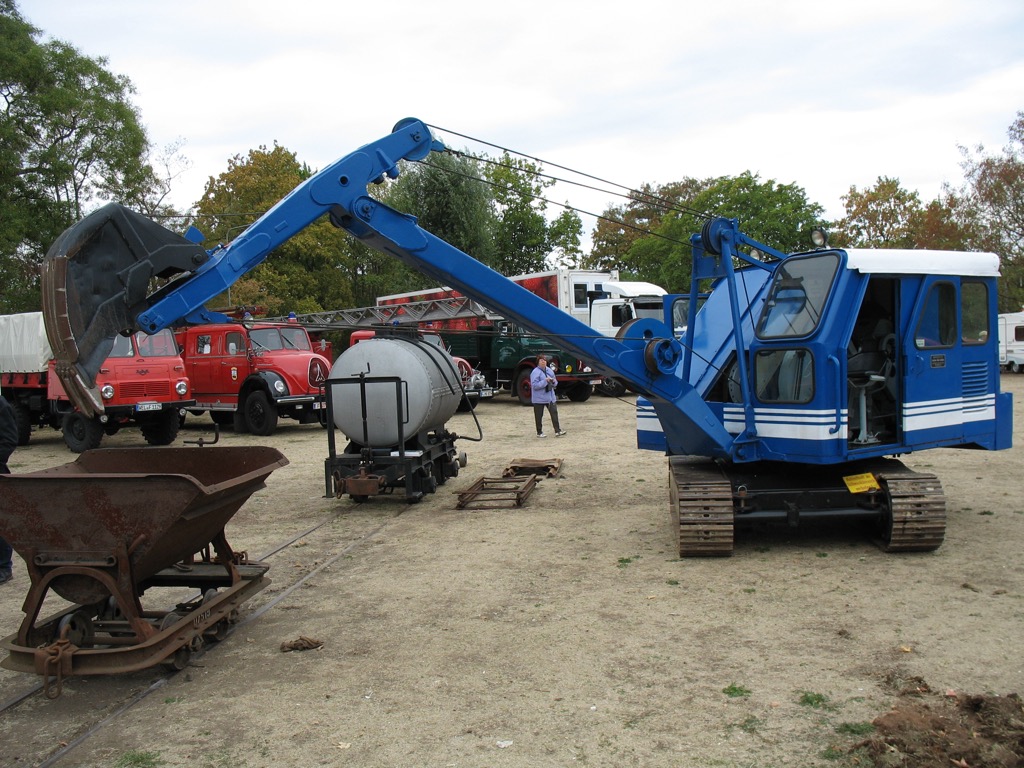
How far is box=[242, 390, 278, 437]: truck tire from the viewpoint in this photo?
62.6 feet

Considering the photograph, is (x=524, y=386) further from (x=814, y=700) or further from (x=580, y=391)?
(x=814, y=700)

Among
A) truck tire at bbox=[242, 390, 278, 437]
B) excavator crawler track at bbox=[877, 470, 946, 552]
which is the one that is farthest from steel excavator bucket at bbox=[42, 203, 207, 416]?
truck tire at bbox=[242, 390, 278, 437]

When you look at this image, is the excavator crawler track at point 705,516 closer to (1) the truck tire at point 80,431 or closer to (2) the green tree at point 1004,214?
(1) the truck tire at point 80,431

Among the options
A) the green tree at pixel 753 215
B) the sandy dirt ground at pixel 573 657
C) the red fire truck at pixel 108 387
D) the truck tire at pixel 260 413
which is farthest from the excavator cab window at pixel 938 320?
the green tree at pixel 753 215

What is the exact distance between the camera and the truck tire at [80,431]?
17.2 m

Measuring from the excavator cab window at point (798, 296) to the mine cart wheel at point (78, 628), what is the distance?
5.76 metres

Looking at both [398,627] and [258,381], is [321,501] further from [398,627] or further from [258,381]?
[258,381]

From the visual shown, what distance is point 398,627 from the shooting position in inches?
245

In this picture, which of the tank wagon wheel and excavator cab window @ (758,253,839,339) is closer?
excavator cab window @ (758,253,839,339)

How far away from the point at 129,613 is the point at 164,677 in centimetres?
59

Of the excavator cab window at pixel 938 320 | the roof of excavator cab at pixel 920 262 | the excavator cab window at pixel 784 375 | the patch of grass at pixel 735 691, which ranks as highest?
the roof of excavator cab at pixel 920 262

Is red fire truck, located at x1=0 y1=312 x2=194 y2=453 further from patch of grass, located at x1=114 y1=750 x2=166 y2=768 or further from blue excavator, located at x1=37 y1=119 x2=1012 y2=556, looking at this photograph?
patch of grass, located at x1=114 y1=750 x2=166 y2=768

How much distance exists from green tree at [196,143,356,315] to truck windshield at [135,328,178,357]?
771 inches

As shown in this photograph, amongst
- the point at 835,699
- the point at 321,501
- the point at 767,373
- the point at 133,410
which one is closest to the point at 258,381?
the point at 133,410
